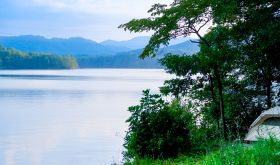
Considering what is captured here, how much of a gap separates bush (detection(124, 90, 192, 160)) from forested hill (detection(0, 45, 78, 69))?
542 feet

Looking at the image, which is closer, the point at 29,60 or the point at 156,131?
the point at 156,131

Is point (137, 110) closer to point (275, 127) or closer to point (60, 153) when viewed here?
point (275, 127)

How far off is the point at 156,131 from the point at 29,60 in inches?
6913

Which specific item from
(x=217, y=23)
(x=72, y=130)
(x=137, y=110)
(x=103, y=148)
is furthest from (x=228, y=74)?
(x=72, y=130)

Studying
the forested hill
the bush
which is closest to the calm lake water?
the bush

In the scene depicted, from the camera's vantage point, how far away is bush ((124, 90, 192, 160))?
12195mm

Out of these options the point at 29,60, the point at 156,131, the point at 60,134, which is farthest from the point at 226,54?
the point at 29,60

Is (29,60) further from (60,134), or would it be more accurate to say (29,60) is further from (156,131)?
(156,131)

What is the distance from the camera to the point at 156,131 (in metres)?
12.5

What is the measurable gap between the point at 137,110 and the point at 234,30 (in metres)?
4.17

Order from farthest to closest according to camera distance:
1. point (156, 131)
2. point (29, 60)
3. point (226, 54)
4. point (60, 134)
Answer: point (29, 60), point (60, 134), point (226, 54), point (156, 131)

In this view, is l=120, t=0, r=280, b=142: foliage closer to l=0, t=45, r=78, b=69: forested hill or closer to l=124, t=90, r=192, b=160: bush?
l=124, t=90, r=192, b=160: bush

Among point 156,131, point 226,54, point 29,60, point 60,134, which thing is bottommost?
point 60,134

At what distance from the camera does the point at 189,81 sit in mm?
14625
